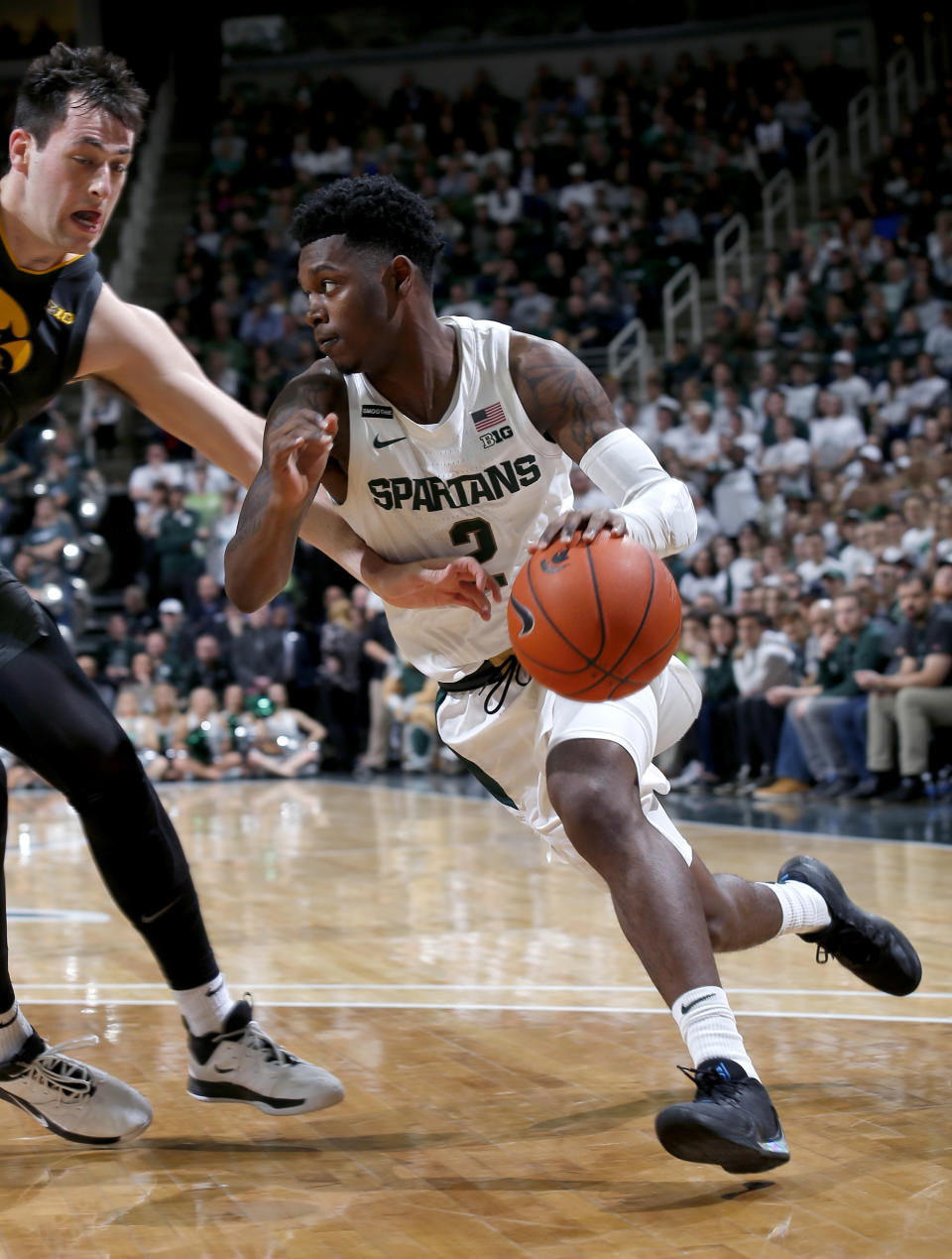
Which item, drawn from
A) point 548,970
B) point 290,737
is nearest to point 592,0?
point 290,737

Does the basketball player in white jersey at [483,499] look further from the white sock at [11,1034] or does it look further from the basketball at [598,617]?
the white sock at [11,1034]

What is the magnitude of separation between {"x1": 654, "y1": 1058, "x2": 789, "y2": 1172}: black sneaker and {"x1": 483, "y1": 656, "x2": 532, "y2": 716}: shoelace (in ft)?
3.56

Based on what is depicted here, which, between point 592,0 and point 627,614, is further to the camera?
point 592,0

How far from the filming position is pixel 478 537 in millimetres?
3631

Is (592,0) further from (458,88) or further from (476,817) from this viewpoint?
(476,817)

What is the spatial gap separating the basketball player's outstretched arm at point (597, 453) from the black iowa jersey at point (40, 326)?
1.04m

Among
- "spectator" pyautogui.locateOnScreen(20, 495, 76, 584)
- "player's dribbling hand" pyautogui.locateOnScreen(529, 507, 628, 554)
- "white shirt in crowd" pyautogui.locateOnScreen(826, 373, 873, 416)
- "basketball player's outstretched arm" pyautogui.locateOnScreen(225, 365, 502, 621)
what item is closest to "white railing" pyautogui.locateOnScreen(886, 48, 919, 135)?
"white shirt in crowd" pyautogui.locateOnScreen(826, 373, 873, 416)

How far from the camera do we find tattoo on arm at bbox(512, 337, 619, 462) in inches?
134

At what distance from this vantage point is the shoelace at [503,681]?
11.9 ft

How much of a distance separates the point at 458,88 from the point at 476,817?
50.3ft

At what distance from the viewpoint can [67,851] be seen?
28.8ft

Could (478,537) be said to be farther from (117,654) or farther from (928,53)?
(928,53)

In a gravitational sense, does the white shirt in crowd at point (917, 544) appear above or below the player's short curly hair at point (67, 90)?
below

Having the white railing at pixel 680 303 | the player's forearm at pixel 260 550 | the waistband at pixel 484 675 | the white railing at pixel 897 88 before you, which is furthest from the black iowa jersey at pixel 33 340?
the white railing at pixel 897 88
